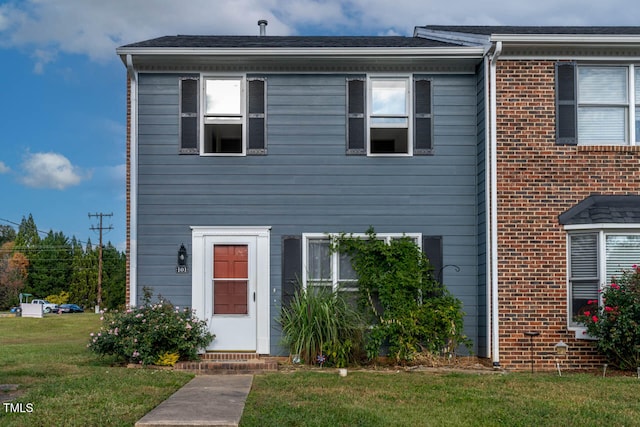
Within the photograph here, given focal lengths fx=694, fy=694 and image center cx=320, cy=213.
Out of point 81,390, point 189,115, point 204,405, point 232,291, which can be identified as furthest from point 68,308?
point 204,405

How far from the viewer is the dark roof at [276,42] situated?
11.2 metres

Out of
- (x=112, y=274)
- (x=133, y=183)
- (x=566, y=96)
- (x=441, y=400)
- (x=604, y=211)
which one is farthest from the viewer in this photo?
(x=112, y=274)

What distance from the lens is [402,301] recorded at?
1068cm

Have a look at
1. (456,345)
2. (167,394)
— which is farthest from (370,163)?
(167,394)

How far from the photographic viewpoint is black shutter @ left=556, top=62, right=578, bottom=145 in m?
10.8

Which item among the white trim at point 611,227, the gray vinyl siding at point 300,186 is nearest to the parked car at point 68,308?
the gray vinyl siding at point 300,186

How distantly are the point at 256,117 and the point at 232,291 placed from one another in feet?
9.28

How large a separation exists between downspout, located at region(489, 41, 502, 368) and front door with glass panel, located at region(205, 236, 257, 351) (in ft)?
12.2

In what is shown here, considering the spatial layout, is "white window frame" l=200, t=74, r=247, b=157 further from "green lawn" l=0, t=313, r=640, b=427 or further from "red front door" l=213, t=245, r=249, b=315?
"green lawn" l=0, t=313, r=640, b=427

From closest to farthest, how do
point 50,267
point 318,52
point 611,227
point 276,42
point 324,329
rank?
point 611,227 < point 324,329 < point 318,52 < point 276,42 < point 50,267

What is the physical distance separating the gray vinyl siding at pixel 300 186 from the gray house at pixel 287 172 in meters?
0.02

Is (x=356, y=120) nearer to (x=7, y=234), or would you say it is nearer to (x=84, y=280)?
(x=84, y=280)

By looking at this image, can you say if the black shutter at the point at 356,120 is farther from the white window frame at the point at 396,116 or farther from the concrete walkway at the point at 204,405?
the concrete walkway at the point at 204,405

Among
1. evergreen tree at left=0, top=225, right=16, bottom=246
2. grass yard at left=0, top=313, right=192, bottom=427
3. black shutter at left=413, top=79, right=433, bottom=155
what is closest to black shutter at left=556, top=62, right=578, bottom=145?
black shutter at left=413, top=79, right=433, bottom=155
